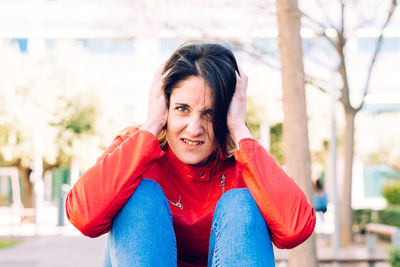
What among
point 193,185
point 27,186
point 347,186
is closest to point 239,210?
point 193,185

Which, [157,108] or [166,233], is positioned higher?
[157,108]

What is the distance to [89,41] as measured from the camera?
91.8 feet

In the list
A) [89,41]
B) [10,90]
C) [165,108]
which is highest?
[89,41]

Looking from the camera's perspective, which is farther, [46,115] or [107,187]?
[46,115]

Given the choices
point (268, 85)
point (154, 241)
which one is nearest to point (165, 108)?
point (154, 241)

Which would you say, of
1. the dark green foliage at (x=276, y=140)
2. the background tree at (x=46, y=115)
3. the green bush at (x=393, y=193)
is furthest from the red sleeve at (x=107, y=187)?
the dark green foliage at (x=276, y=140)

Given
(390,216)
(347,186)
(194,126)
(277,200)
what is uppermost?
(194,126)

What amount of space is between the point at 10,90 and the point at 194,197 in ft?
48.3

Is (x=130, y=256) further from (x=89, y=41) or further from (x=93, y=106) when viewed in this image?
(x=89, y=41)

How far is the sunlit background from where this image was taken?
8.59 meters

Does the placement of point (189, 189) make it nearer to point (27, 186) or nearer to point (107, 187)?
point (107, 187)

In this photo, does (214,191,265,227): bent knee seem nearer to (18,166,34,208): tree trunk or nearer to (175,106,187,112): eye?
(175,106,187,112): eye

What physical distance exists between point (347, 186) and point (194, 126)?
27.9 ft

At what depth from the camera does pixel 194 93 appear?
238cm
